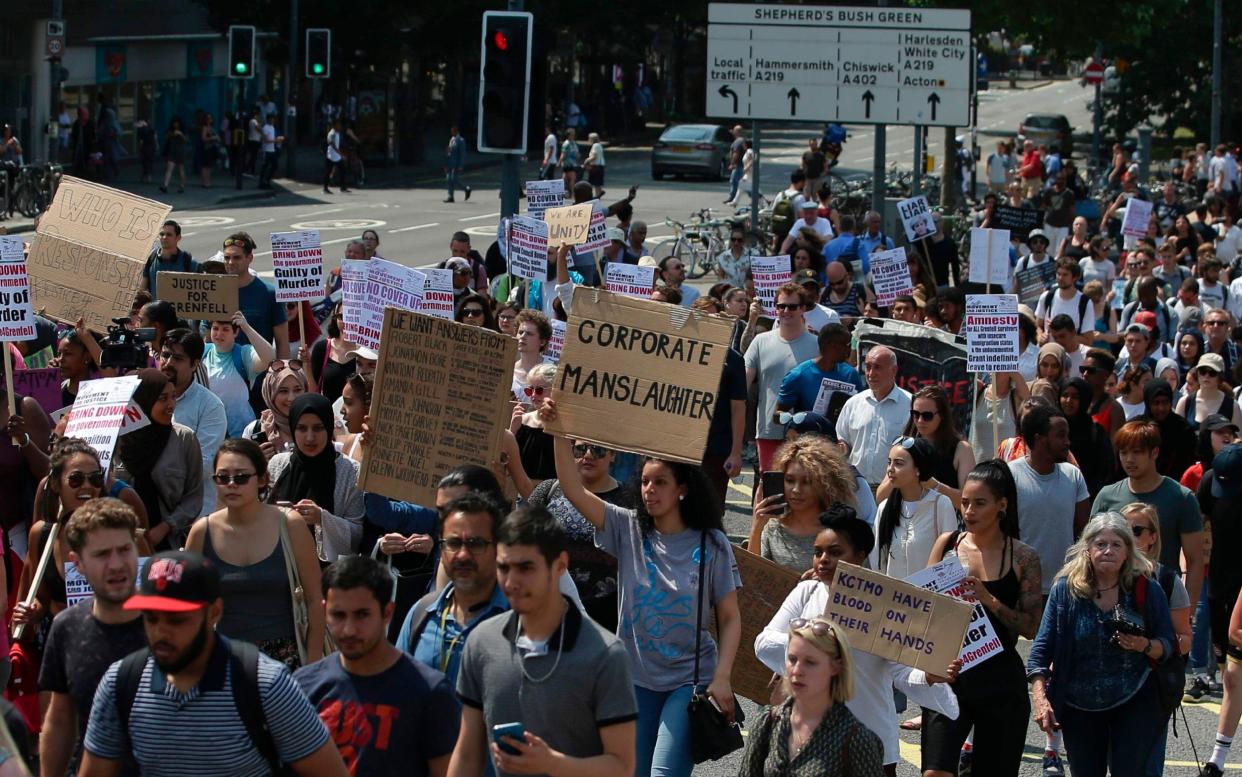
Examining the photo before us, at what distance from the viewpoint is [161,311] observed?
10922 millimetres

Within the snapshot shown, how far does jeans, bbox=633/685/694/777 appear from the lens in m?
6.46

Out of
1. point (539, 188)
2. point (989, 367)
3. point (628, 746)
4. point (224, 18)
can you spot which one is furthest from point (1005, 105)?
point (628, 746)

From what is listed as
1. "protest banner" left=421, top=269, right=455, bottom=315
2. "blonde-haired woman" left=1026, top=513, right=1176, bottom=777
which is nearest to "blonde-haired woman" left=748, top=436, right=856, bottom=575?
"blonde-haired woman" left=1026, top=513, right=1176, bottom=777

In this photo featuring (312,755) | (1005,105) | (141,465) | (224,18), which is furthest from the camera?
(1005,105)

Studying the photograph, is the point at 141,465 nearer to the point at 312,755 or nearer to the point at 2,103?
the point at 312,755

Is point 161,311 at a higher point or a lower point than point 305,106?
lower

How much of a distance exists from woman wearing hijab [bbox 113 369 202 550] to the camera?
5.29 ft

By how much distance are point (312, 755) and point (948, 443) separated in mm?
4947

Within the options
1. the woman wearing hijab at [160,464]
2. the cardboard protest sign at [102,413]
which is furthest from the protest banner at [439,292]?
the cardboard protest sign at [102,413]

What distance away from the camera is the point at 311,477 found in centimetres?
765

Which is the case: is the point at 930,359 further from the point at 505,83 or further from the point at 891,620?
the point at 891,620

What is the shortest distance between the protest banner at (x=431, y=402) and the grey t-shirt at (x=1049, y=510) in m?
2.57

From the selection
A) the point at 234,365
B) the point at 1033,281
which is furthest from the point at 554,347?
the point at 1033,281

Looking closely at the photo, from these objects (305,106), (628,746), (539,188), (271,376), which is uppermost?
(305,106)
